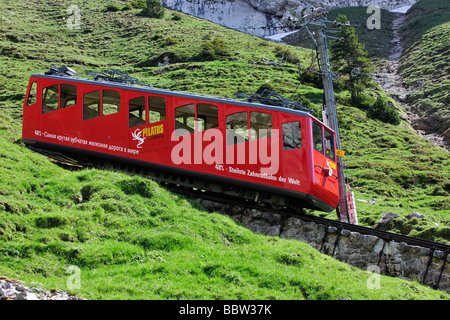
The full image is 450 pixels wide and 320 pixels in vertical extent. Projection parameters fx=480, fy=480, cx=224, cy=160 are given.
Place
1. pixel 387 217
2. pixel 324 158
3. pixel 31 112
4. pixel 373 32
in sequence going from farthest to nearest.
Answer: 1. pixel 373 32
2. pixel 387 217
3. pixel 31 112
4. pixel 324 158

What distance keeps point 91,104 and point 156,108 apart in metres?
2.46

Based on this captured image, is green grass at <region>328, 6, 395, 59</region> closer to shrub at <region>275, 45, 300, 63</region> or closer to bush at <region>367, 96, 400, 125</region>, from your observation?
shrub at <region>275, 45, 300, 63</region>

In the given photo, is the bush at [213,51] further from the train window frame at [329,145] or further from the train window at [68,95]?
the train window frame at [329,145]

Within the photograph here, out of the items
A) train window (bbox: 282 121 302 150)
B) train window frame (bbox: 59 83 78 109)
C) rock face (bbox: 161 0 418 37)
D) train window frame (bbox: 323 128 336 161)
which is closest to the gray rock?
train window frame (bbox: 323 128 336 161)

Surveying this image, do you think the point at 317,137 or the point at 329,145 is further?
the point at 329,145

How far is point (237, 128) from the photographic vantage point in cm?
1532

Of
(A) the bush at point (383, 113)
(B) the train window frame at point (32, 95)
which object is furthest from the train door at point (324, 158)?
(A) the bush at point (383, 113)

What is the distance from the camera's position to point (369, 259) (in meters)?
13.6

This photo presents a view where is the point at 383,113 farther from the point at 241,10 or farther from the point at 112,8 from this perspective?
the point at 241,10

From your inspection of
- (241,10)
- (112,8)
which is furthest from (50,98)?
(241,10)

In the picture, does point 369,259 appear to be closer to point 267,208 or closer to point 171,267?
point 267,208

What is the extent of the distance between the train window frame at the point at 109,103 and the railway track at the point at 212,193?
1.88m

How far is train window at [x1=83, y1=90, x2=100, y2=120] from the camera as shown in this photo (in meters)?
16.8

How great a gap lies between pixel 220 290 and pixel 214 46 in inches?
2238
